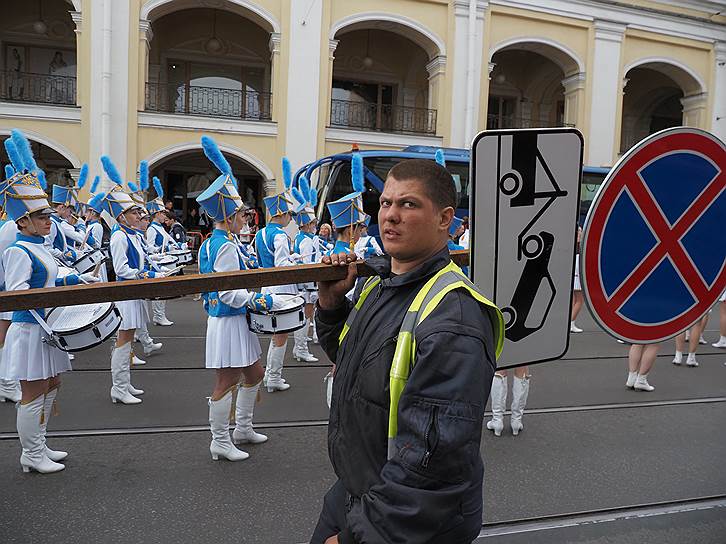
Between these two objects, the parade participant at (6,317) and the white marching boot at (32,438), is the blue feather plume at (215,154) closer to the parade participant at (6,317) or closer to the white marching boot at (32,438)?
the parade participant at (6,317)

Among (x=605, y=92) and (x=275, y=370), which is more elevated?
(x=605, y=92)

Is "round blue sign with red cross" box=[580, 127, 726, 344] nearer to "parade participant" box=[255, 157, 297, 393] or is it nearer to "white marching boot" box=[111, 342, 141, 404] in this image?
"parade participant" box=[255, 157, 297, 393]

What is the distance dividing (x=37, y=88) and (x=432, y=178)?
69.7 ft

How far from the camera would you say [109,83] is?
1582 centimetres

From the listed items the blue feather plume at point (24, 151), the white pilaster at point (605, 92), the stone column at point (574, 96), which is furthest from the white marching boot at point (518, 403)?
the stone column at point (574, 96)

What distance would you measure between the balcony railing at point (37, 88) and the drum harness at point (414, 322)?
1945 centimetres

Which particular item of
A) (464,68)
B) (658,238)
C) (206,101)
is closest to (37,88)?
(206,101)

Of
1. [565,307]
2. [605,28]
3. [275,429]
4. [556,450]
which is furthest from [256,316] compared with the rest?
[605,28]

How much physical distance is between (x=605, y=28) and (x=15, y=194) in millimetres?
20728

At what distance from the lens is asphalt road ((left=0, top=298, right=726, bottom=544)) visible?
3.48 metres

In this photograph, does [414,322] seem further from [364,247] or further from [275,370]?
[364,247]

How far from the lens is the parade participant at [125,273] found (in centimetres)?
577

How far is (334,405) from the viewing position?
1822mm

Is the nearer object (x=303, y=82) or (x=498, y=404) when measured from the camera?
(x=498, y=404)
